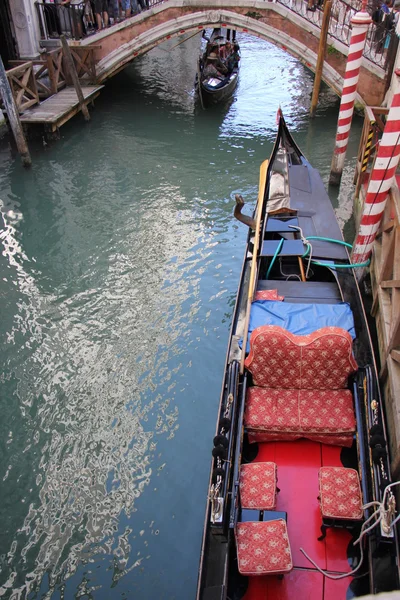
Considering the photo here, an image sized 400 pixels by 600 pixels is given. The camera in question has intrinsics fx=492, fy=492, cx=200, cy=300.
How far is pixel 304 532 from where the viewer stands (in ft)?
7.68

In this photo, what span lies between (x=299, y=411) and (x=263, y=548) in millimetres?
800

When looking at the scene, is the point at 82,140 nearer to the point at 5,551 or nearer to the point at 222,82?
the point at 222,82

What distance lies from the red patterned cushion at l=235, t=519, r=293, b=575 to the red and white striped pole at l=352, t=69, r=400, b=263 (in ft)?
8.72

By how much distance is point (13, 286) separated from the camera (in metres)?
4.79

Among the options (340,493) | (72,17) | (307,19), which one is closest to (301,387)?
(340,493)

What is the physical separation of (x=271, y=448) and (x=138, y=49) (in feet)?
27.9

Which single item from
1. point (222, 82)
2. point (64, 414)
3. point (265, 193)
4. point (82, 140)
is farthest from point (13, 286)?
point (222, 82)

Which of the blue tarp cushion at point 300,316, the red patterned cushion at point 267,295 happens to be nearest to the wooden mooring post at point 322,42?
the red patterned cushion at point 267,295

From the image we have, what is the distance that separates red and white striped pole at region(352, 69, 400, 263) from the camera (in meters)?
3.56

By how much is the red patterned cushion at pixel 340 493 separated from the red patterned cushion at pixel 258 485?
0.77 feet

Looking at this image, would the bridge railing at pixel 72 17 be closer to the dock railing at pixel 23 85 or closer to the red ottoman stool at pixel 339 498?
the dock railing at pixel 23 85

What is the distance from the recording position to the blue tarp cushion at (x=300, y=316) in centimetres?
304

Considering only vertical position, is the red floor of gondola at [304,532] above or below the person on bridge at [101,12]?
below

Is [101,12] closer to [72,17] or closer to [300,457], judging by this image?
[72,17]
